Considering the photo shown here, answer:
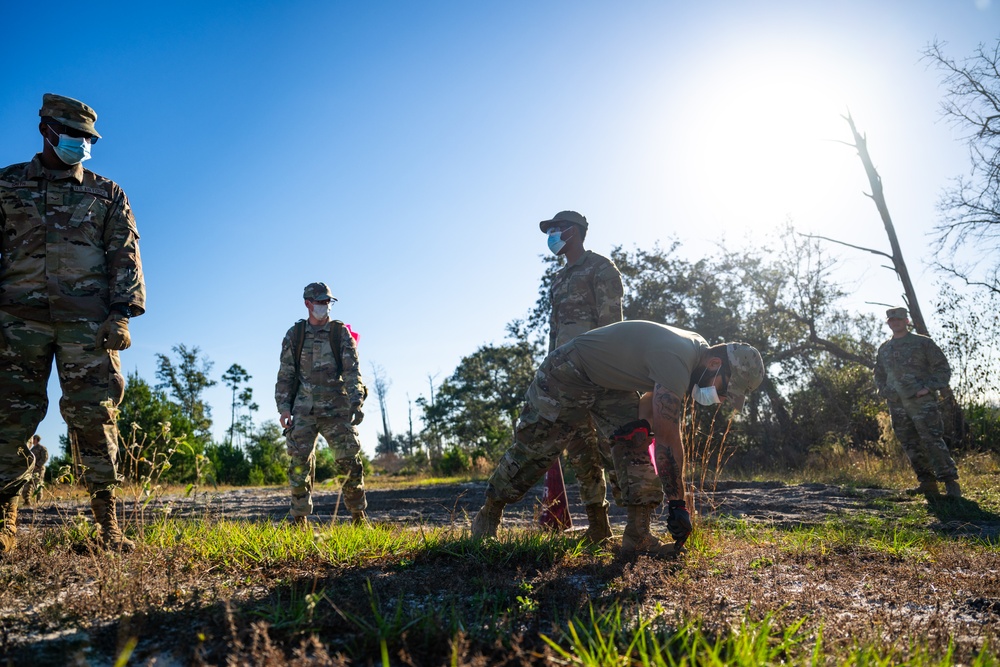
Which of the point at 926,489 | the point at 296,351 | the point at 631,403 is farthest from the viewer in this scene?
the point at 926,489

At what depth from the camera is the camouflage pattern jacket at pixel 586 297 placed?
4.57 metres

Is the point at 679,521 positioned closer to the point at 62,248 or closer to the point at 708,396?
the point at 708,396

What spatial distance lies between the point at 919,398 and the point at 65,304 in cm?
945

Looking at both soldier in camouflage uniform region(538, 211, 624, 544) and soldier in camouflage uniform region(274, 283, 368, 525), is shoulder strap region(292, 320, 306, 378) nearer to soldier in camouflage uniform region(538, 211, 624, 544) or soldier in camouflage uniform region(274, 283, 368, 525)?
soldier in camouflage uniform region(274, 283, 368, 525)

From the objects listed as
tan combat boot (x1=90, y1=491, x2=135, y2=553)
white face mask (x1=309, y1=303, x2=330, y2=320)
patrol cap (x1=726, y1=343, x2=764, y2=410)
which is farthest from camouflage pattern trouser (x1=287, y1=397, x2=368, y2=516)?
patrol cap (x1=726, y1=343, x2=764, y2=410)

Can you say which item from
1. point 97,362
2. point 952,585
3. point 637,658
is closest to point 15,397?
point 97,362

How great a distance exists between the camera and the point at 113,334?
133 inches

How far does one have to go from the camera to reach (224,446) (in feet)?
63.4

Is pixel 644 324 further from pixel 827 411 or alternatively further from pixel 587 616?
pixel 827 411

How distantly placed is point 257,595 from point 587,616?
1343 mm

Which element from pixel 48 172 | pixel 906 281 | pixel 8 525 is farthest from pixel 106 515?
pixel 906 281

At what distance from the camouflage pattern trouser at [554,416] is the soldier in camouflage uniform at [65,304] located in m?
2.19

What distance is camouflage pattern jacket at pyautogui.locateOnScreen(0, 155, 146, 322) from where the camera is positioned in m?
3.32

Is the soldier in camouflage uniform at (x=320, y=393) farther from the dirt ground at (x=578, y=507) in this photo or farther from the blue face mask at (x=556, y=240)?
the blue face mask at (x=556, y=240)
